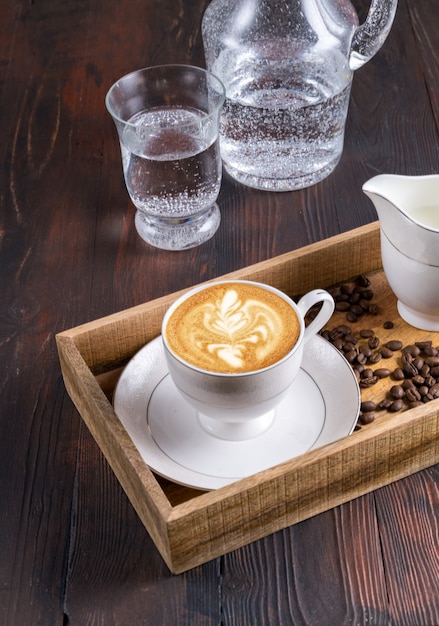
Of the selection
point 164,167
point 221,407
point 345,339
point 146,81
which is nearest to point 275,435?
point 221,407

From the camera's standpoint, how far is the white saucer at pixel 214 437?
1007 millimetres

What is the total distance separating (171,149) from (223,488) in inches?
22.2

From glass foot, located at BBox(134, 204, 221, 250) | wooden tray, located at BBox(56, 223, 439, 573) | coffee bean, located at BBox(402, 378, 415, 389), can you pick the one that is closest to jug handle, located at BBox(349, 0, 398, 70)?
glass foot, located at BBox(134, 204, 221, 250)

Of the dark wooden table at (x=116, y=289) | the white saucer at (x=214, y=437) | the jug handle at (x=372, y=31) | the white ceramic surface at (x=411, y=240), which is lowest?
the dark wooden table at (x=116, y=289)

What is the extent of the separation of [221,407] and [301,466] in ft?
0.34

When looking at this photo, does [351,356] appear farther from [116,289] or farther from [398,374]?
A: [116,289]

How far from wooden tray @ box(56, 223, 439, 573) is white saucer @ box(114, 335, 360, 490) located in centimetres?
3

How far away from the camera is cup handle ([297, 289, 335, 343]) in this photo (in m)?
1.03

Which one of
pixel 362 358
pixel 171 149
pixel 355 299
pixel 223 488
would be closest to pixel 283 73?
pixel 171 149

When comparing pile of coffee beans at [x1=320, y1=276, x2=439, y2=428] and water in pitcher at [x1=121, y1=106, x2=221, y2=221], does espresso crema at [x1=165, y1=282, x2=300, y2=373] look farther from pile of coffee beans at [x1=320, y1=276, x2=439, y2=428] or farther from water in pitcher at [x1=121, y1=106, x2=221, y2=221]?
water in pitcher at [x1=121, y1=106, x2=221, y2=221]

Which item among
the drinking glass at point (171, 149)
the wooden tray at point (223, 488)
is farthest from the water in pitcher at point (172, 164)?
the wooden tray at point (223, 488)

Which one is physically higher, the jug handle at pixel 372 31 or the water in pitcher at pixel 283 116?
the jug handle at pixel 372 31

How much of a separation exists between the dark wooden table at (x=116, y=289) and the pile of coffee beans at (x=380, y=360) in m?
0.10

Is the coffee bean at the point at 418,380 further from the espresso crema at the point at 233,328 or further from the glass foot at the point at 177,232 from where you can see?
the glass foot at the point at 177,232
